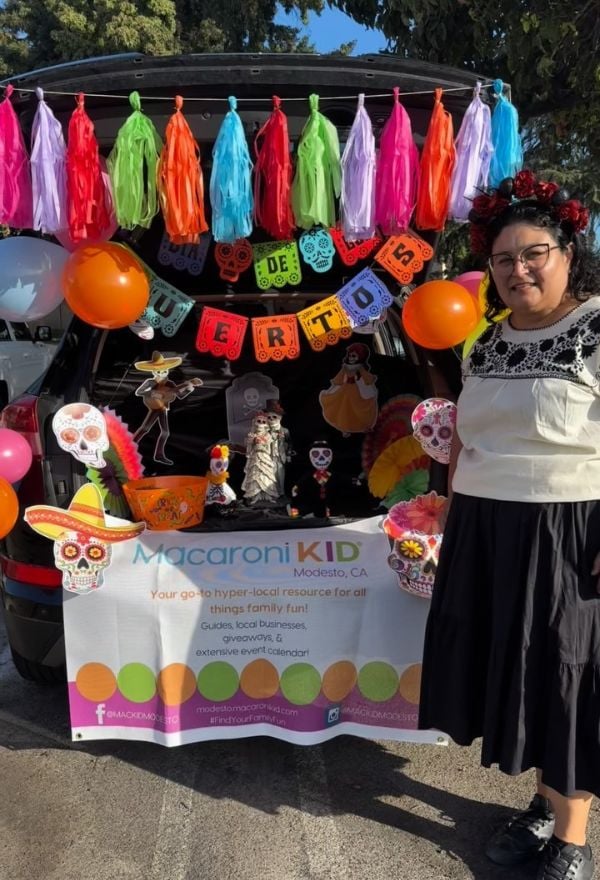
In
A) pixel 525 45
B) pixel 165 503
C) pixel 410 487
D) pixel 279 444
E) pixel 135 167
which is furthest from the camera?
pixel 525 45

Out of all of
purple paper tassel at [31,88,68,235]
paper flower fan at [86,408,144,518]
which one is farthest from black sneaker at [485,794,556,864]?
purple paper tassel at [31,88,68,235]

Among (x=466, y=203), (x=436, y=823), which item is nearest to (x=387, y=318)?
(x=466, y=203)

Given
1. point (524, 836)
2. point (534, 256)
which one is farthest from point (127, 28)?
point (524, 836)

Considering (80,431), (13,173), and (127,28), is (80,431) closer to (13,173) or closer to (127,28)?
(13,173)

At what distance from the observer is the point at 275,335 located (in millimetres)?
2803

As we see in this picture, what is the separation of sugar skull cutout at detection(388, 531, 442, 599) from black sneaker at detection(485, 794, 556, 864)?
2.21 ft

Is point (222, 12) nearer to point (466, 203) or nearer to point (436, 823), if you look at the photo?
point (466, 203)

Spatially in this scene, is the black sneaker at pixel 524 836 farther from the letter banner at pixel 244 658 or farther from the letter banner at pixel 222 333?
the letter banner at pixel 222 333

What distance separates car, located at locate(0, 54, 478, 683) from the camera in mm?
2121

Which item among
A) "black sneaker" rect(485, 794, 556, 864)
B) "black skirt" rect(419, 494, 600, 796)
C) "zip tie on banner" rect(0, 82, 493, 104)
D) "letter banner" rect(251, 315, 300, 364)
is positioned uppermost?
"zip tie on banner" rect(0, 82, 493, 104)

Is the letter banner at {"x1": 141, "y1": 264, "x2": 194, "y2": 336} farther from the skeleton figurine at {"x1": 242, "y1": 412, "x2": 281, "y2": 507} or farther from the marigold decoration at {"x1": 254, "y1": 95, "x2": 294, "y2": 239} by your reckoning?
the skeleton figurine at {"x1": 242, "y1": 412, "x2": 281, "y2": 507}

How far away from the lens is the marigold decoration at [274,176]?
2.18m

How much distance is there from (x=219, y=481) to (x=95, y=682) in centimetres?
107

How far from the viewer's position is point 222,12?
40.5 feet
